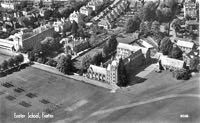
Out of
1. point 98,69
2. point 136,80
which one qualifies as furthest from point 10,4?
point 136,80

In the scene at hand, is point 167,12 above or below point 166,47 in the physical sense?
above

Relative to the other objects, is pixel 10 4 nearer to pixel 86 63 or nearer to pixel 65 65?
pixel 65 65

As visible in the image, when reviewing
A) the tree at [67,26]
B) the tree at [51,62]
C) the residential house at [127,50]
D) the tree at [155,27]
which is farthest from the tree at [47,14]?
the residential house at [127,50]

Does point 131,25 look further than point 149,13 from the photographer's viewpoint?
No

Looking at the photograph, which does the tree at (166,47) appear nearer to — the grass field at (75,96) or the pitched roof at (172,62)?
the pitched roof at (172,62)

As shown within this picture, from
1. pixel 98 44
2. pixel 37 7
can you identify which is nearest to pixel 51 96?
pixel 98 44
